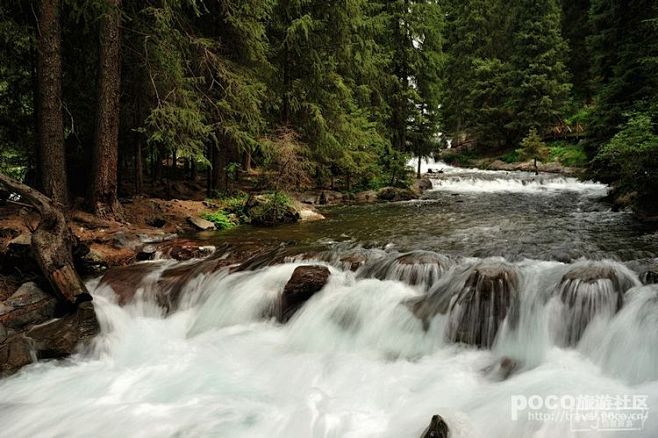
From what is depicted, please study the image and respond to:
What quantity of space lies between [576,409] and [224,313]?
5023 mm

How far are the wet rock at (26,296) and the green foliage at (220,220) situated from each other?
5.54 meters

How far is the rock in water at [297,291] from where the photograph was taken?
669 centimetres

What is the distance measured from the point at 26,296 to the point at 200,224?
550cm

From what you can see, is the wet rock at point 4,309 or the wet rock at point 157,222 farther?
the wet rock at point 157,222

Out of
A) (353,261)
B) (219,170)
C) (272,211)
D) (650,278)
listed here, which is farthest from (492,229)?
(219,170)

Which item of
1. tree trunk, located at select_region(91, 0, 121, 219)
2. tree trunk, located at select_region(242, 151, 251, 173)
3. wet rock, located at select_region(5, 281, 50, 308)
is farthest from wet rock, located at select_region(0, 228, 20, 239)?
tree trunk, located at select_region(242, 151, 251, 173)

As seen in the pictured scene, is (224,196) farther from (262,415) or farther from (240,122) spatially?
(262,415)

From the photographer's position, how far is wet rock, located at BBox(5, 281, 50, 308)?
235 inches

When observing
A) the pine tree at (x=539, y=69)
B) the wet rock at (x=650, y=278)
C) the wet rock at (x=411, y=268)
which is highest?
the pine tree at (x=539, y=69)

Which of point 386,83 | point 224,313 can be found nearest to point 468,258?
point 224,313

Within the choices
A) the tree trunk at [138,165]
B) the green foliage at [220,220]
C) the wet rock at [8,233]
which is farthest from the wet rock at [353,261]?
the tree trunk at [138,165]

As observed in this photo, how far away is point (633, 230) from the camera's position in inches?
353

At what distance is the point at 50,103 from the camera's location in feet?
29.5

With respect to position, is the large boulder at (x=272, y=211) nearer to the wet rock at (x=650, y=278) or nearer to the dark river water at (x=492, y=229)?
the dark river water at (x=492, y=229)
